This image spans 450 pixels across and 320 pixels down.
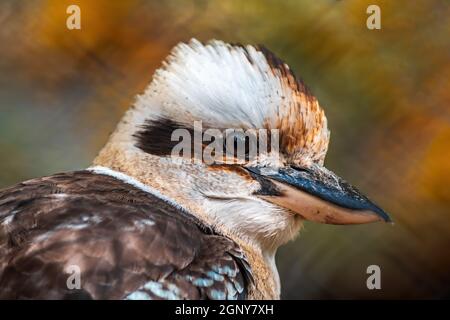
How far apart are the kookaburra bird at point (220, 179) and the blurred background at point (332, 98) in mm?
1001

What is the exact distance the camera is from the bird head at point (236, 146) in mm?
2475

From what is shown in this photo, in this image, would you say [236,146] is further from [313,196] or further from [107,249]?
[107,249]

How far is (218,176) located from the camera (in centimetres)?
248

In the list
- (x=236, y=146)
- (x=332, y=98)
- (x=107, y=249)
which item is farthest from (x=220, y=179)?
(x=332, y=98)

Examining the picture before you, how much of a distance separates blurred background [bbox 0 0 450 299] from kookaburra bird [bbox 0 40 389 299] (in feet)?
3.28

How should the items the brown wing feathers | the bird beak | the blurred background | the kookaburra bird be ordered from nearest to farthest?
the brown wing feathers < the kookaburra bird < the bird beak < the blurred background

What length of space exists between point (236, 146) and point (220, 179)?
107 mm

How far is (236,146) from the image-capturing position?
2.48 metres

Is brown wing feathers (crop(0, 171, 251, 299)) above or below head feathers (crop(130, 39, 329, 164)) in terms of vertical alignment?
below

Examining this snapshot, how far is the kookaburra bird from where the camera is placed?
7.30ft

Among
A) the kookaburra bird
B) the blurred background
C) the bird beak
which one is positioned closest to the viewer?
the kookaburra bird

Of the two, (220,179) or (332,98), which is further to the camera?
(332,98)

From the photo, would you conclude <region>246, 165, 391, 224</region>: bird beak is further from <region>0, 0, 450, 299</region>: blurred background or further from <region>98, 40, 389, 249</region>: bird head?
<region>0, 0, 450, 299</region>: blurred background

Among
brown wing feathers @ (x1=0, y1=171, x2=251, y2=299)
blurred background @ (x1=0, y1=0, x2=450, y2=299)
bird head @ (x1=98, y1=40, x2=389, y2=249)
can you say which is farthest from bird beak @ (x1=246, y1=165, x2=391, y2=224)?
blurred background @ (x1=0, y1=0, x2=450, y2=299)
